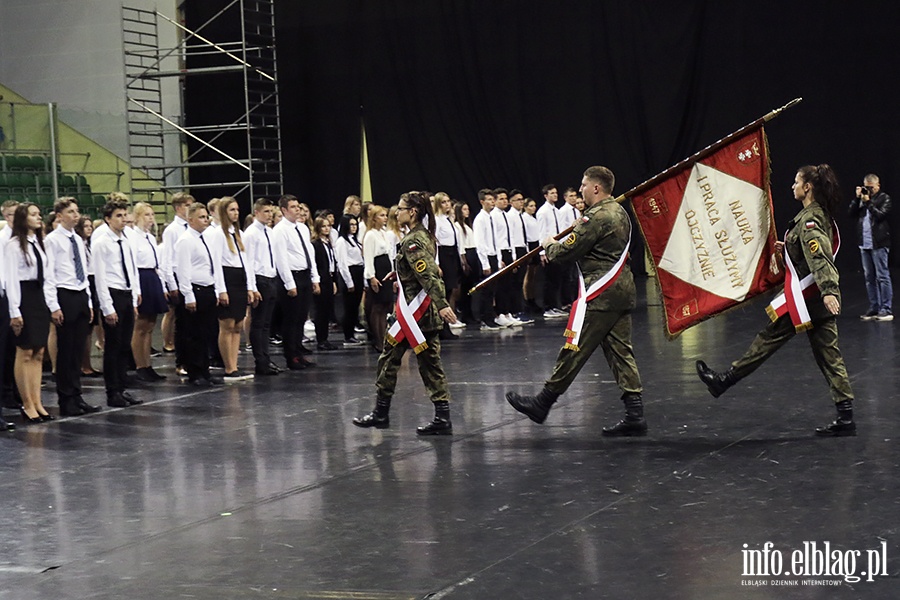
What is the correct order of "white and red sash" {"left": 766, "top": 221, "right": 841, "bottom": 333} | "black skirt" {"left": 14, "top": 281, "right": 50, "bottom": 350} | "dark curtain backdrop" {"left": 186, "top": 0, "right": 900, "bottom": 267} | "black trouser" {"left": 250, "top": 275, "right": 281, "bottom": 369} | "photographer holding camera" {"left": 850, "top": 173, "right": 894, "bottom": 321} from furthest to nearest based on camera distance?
"dark curtain backdrop" {"left": 186, "top": 0, "right": 900, "bottom": 267} < "photographer holding camera" {"left": 850, "top": 173, "right": 894, "bottom": 321} < "black trouser" {"left": 250, "top": 275, "right": 281, "bottom": 369} < "black skirt" {"left": 14, "top": 281, "right": 50, "bottom": 350} < "white and red sash" {"left": 766, "top": 221, "right": 841, "bottom": 333}

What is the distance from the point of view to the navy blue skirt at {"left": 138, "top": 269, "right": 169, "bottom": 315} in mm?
10625

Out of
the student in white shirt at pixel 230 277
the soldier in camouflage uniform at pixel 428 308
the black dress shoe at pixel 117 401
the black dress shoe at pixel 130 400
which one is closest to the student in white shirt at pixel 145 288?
the student in white shirt at pixel 230 277

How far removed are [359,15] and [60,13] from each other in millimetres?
5336

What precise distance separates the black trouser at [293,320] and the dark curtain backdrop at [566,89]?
9486 mm

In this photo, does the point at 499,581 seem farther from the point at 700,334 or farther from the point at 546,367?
the point at 700,334

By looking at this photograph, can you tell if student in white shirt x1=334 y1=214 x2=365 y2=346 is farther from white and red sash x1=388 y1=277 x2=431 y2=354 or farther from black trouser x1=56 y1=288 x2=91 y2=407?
white and red sash x1=388 y1=277 x2=431 y2=354

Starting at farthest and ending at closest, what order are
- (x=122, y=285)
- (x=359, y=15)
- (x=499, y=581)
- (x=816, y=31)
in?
(x=359, y=15) < (x=816, y=31) < (x=122, y=285) < (x=499, y=581)

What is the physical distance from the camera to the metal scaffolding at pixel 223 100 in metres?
20.1

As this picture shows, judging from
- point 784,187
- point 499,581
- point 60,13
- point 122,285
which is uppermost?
point 60,13

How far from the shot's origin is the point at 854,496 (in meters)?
5.36

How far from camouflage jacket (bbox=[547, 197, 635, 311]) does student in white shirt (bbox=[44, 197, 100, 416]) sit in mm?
3790

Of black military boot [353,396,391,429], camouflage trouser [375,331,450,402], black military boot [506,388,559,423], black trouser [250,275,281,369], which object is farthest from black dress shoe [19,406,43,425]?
black military boot [506,388,559,423]

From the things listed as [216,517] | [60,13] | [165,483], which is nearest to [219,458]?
[165,483]

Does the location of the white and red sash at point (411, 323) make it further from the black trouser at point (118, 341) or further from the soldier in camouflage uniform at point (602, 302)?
the black trouser at point (118, 341)
